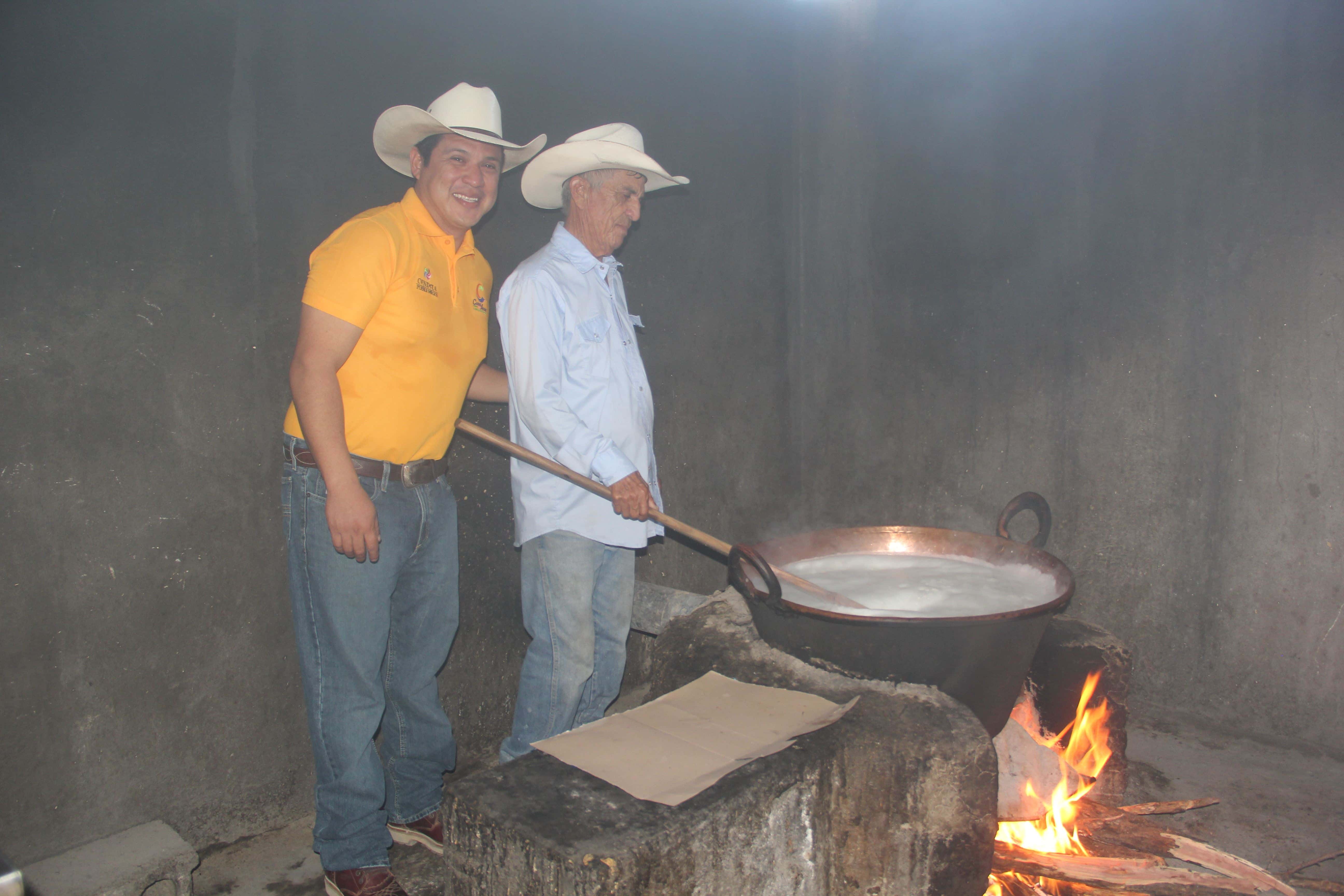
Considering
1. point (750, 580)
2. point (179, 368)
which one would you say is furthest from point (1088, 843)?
point (179, 368)

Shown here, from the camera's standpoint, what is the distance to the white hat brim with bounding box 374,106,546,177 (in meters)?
2.46

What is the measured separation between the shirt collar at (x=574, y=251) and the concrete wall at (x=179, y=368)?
28.8 inches

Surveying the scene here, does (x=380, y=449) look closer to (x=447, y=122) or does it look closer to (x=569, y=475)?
(x=569, y=475)

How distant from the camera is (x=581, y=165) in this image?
8.85ft

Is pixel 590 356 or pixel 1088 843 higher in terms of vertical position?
pixel 590 356

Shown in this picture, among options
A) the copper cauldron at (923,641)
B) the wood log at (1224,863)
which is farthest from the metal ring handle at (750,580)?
the wood log at (1224,863)

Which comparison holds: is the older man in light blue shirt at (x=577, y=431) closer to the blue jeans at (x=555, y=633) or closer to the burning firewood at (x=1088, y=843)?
the blue jeans at (x=555, y=633)

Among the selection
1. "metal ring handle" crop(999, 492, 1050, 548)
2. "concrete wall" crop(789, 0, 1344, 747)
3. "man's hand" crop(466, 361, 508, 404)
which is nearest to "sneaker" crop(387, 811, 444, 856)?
"man's hand" crop(466, 361, 508, 404)

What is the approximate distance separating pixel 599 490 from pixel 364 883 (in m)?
1.31

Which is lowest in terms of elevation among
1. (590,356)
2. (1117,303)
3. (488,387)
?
(488,387)

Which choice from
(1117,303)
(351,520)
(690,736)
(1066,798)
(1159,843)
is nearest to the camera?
(690,736)

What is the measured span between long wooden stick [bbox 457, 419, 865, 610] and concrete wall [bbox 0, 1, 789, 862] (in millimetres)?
769

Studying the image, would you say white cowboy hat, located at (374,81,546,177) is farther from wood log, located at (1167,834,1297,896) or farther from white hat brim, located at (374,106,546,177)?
wood log, located at (1167,834,1297,896)

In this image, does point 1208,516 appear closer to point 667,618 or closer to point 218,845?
point 667,618
